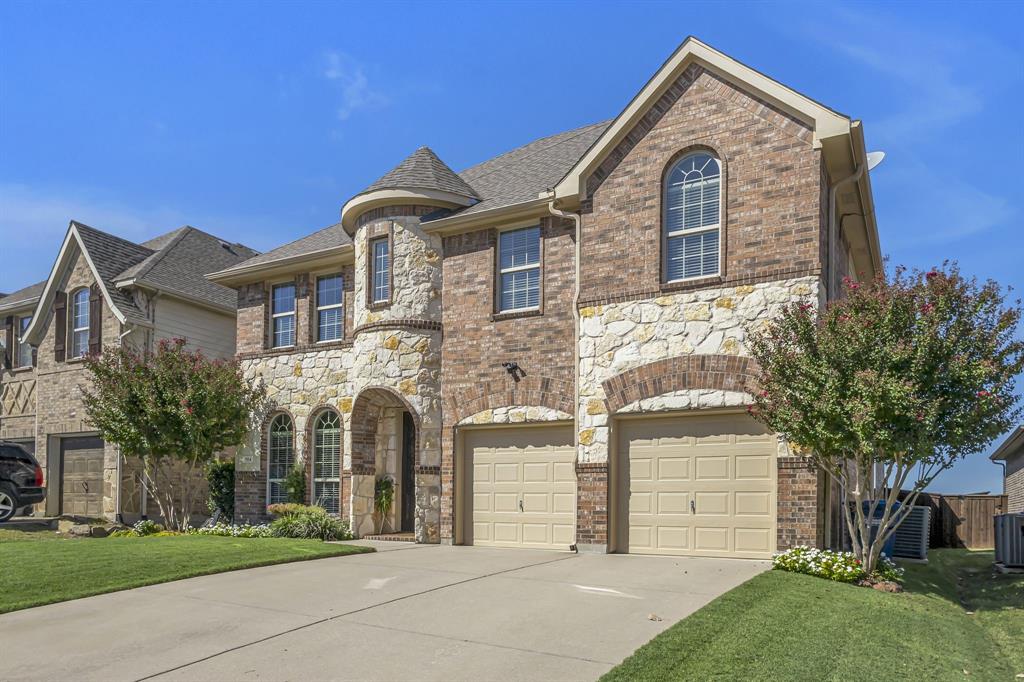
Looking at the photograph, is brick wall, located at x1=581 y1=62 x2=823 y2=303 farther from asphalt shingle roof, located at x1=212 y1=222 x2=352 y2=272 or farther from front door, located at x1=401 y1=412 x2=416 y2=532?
asphalt shingle roof, located at x1=212 y1=222 x2=352 y2=272

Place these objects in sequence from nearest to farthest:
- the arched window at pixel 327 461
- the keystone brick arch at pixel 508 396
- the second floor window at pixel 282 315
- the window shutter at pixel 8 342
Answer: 1. the keystone brick arch at pixel 508 396
2. the arched window at pixel 327 461
3. the second floor window at pixel 282 315
4. the window shutter at pixel 8 342

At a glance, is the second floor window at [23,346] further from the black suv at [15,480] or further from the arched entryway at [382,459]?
the arched entryway at [382,459]

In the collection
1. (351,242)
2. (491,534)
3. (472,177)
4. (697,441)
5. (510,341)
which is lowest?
(491,534)

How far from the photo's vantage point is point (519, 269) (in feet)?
51.5

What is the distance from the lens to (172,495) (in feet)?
63.3

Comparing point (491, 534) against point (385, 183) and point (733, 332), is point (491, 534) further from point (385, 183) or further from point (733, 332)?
point (385, 183)

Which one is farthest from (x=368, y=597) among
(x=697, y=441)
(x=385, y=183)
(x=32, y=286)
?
(x=32, y=286)

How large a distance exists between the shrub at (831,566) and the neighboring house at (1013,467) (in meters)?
12.5

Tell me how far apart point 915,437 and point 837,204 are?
550cm

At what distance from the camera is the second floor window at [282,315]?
19.7 metres

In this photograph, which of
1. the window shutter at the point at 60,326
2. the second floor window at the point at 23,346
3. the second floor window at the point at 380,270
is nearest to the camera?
the second floor window at the point at 380,270

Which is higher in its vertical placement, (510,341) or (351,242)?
(351,242)

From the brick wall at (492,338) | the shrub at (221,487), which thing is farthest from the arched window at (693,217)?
the shrub at (221,487)

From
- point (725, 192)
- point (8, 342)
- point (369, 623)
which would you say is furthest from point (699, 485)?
point (8, 342)
